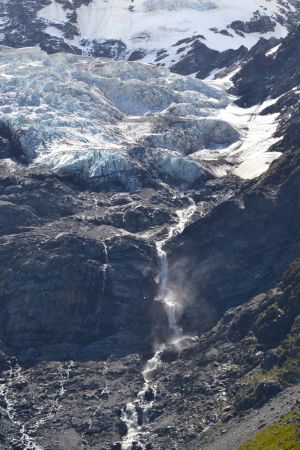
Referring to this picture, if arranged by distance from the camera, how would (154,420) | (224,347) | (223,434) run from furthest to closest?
(224,347) < (154,420) < (223,434)

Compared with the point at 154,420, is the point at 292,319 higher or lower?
higher

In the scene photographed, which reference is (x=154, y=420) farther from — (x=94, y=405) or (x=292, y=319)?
(x=292, y=319)

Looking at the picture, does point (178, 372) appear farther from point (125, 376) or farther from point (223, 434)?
point (223, 434)

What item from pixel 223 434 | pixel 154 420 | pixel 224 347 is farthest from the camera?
pixel 224 347

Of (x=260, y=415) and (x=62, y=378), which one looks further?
(x=62, y=378)

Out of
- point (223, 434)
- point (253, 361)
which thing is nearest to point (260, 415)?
point (223, 434)

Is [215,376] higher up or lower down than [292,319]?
lower down

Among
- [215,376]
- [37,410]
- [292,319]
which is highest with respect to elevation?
[292,319]

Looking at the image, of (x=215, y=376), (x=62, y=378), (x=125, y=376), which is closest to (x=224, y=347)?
(x=215, y=376)

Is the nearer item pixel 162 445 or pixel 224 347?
pixel 162 445
